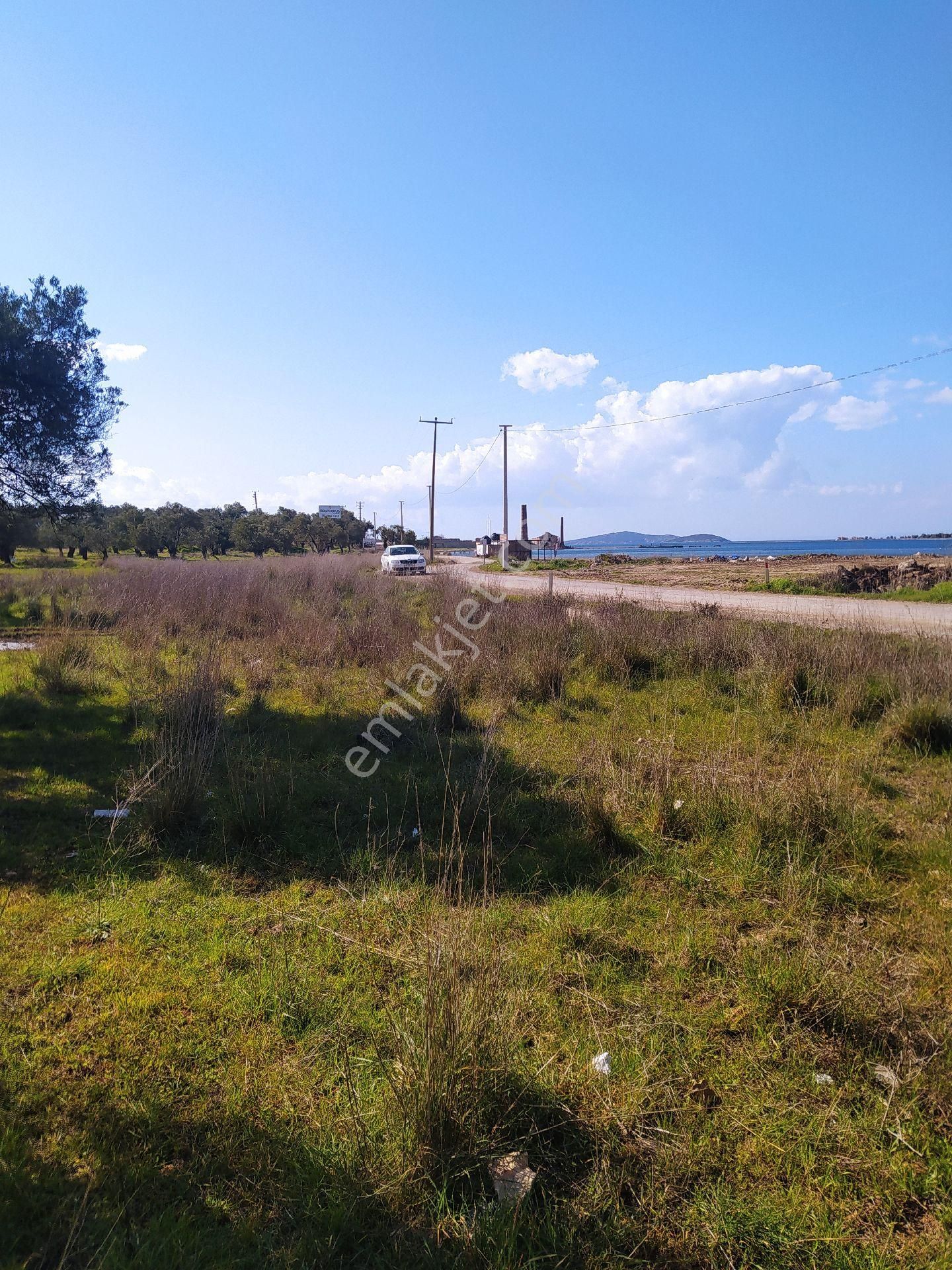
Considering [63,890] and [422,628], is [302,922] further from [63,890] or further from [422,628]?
[422,628]

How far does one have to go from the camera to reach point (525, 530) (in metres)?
24.2

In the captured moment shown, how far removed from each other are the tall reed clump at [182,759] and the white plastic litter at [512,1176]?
10.8ft

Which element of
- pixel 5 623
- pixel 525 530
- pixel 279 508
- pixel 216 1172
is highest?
pixel 279 508

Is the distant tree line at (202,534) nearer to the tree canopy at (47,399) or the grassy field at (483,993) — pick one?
the tree canopy at (47,399)

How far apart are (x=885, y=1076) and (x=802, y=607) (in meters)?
14.1

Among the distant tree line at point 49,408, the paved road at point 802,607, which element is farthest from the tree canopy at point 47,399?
the paved road at point 802,607

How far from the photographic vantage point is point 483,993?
2326mm

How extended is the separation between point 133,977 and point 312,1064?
1067 millimetres

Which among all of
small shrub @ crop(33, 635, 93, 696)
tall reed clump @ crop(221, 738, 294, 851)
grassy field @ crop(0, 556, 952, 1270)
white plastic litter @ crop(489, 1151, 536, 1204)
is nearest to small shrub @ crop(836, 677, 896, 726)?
grassy field @ crop(0, 556, 952, 1270)

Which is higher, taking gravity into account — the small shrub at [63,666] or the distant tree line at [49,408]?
the distant tree line at [49,408]

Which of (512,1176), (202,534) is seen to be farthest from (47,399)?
(202,534)

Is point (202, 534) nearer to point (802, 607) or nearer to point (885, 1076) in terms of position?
point (802, 607)

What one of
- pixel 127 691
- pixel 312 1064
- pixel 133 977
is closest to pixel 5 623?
pixel 127 691

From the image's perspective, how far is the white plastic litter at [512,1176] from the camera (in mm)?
1990
